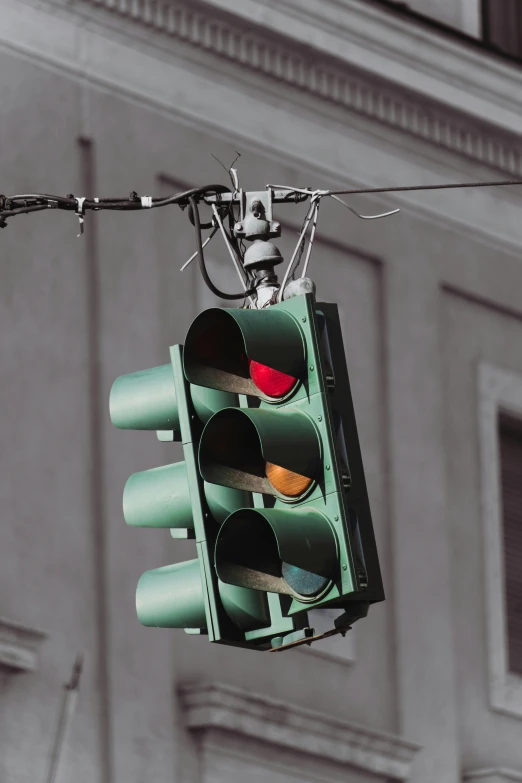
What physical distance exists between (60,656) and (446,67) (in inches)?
266

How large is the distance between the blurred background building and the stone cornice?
2 centimetres

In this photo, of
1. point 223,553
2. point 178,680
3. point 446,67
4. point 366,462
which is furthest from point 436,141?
point 223,553

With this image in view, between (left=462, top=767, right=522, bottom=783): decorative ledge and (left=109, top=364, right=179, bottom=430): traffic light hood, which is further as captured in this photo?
(left=462, top=767, right=522, bottom=783): decorative ledge

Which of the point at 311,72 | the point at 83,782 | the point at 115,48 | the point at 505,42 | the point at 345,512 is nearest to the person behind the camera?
the point at 345,512

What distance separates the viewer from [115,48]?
61.1 ft

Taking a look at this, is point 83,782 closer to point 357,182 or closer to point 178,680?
point 178,680

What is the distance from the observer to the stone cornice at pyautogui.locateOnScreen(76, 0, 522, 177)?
19203mm

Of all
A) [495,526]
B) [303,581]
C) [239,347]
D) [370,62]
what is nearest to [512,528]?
[495,526]

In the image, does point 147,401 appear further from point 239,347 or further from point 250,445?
point 250,445

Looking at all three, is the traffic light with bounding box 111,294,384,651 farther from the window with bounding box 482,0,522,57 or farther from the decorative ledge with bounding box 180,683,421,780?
the window with bounding box 482,0,522,57

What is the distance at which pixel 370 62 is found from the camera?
2025 centimetres

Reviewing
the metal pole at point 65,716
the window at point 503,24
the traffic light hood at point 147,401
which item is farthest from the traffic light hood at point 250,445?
the window at point 503,24

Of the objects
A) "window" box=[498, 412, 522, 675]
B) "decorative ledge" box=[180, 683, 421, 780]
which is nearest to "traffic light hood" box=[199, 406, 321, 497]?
"decorative ledge" box=[180, 683, 421, 780]

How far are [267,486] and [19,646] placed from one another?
28.0 feet
